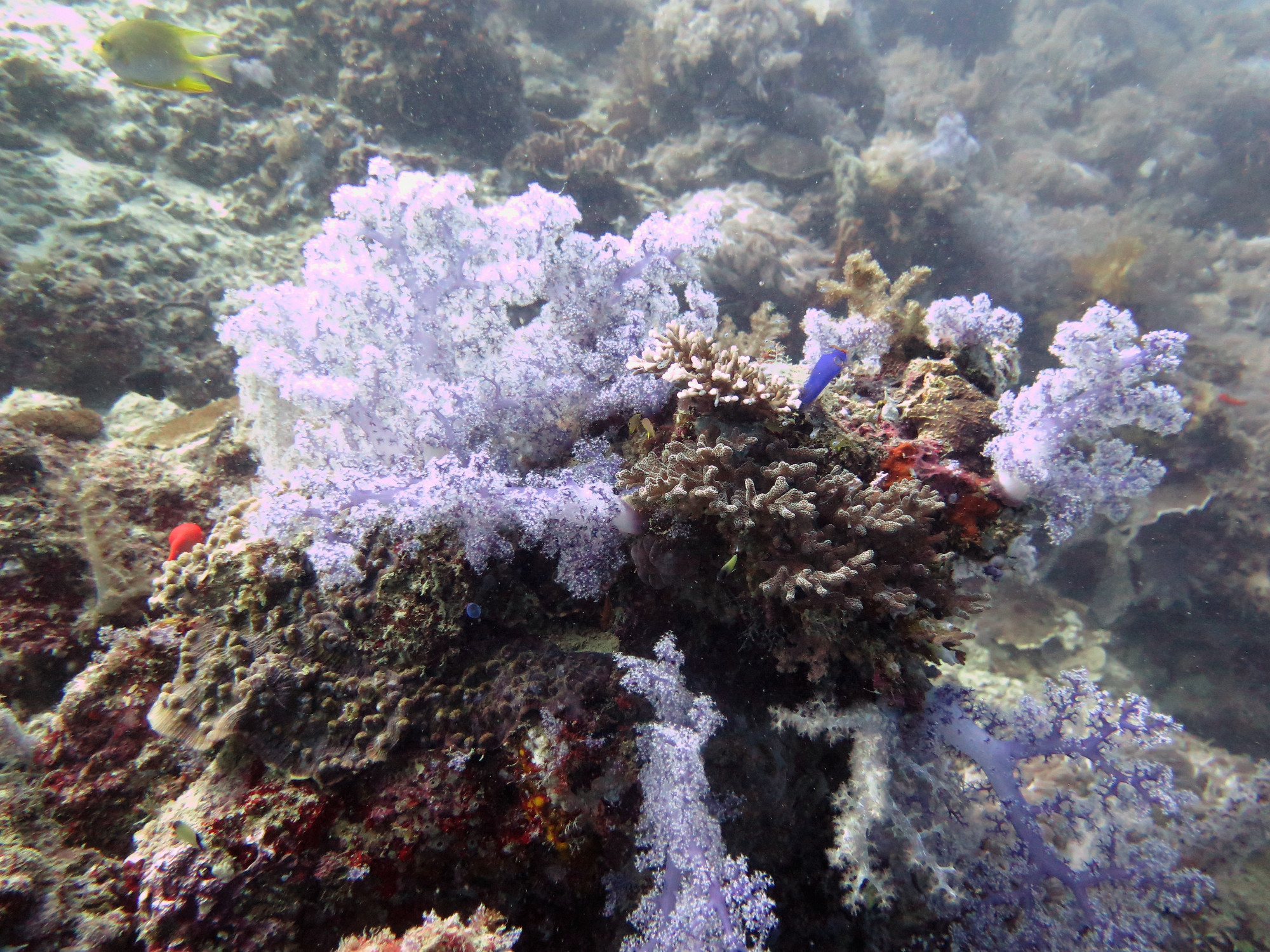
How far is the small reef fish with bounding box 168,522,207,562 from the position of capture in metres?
3.25

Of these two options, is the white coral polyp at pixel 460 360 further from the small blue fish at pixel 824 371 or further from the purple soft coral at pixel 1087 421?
the purple soft coral at pixel 1087 421

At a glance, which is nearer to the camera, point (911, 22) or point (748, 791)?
point (748, 791)

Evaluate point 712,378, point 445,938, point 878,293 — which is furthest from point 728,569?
point 878,293

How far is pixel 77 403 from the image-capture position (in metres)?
4.61

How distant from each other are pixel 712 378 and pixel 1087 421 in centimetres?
178

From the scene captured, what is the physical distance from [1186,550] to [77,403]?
13535 millimetres

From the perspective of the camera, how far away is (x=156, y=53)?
16.1ft

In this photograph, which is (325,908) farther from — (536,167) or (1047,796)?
(536,167)

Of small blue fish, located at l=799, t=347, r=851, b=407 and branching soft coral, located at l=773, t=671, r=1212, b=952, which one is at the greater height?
small blue fish, located at l=799, t=347, r=851, b=407

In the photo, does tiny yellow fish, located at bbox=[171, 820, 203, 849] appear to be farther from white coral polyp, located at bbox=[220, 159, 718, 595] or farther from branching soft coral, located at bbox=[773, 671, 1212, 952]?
branching soft coral, located at bbox=[773, 671, 1212, 952]

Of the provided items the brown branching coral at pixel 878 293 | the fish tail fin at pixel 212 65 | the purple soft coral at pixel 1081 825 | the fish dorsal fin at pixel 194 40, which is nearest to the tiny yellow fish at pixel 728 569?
the purple soft coral at pixel 1081 825

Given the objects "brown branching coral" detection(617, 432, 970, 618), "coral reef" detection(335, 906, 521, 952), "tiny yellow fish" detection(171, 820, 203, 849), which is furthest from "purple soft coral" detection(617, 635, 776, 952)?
"tiny yellow fish" detection(171, 820, 203, 849)

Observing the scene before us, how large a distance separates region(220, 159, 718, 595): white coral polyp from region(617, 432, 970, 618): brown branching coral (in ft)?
1.49

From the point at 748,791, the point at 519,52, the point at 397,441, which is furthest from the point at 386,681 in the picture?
the point at 519,52
